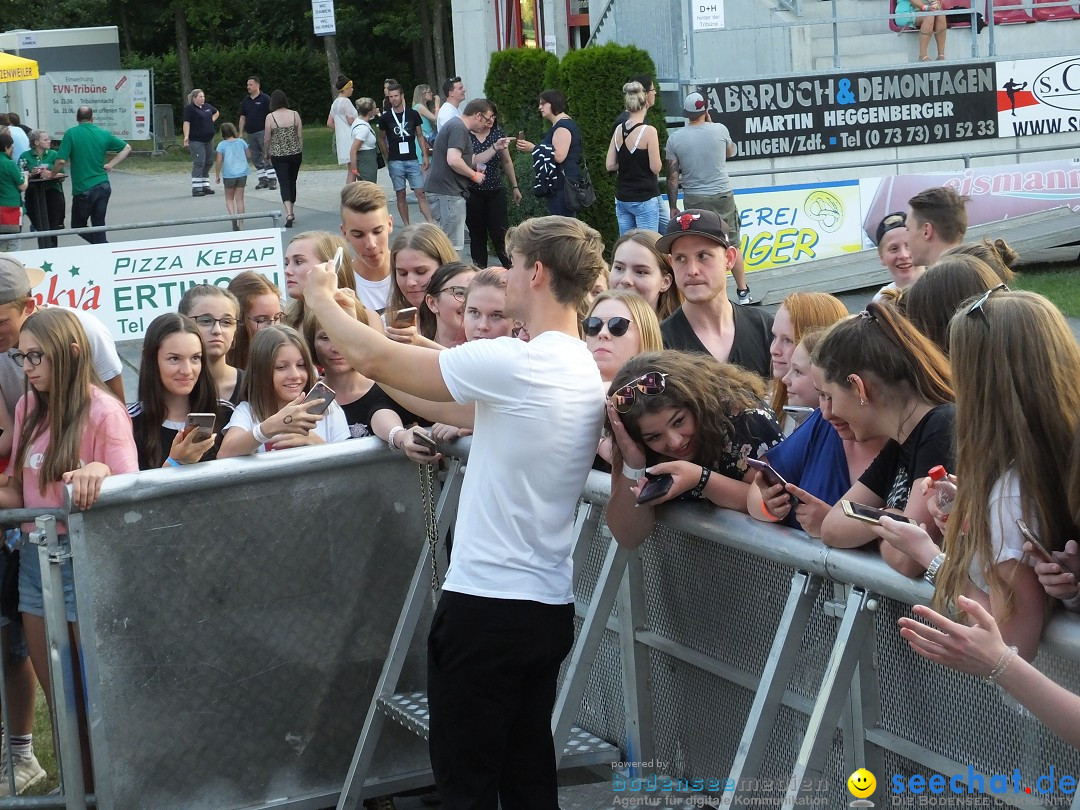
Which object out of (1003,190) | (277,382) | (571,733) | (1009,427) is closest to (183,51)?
(1003,190)

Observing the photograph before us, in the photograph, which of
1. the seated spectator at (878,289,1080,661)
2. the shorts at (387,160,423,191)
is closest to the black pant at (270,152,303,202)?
the shorts at (387,160,423,191)

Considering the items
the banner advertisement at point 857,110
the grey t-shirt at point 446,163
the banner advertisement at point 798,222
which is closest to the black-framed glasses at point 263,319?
the grey t-shirt at point 446,163

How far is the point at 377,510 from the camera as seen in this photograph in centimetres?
457

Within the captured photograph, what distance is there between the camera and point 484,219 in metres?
14.8

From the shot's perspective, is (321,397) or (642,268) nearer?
(321,397)

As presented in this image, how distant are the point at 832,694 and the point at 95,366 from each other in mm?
3674

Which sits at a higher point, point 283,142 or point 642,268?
point 283,142

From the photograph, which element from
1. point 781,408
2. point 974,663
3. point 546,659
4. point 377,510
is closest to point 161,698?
point 377,510

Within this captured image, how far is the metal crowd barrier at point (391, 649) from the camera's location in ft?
9.37

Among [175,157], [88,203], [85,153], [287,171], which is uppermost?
[175,157]

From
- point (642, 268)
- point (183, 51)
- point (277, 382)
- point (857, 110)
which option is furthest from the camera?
point (183, 51)

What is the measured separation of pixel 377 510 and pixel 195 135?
2369 centimetres

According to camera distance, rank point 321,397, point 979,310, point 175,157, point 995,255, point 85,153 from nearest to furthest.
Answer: point 979,310
point 321,397
point 995,255
point 85,153
point 175,157

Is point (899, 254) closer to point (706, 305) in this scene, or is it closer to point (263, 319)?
point (706, 305)
